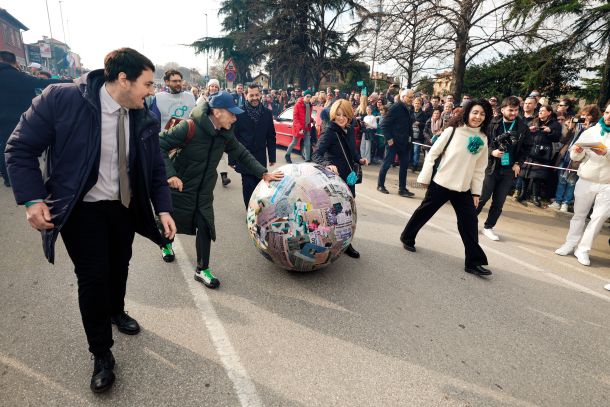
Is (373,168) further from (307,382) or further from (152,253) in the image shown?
(307,382)

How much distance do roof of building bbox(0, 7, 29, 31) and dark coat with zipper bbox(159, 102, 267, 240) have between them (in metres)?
55.0

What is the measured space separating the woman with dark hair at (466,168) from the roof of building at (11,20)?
184 feet

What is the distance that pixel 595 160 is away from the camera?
454 centimetres

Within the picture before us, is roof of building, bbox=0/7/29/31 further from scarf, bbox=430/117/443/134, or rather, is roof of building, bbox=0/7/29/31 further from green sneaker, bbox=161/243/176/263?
green sneaker, bbox=161/243/176/263

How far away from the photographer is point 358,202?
22.3ft

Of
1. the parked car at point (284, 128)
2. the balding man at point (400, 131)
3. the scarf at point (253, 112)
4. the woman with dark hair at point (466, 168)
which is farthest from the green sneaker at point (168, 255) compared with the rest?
the parked car at point (284, 128)

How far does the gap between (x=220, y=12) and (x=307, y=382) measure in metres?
39.0

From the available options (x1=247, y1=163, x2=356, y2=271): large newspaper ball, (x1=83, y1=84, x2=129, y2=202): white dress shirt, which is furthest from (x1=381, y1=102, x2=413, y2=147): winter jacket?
(x1=83, y1=84, x2=129, y2=202): white dress shirt

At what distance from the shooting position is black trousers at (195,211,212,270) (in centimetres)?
347

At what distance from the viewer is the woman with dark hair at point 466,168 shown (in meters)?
4.06

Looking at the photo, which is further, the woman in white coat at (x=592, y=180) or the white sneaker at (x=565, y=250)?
the white sneaker at (x=565, y=250)

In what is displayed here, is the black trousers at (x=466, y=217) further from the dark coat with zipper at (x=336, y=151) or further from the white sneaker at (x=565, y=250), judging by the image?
the white sneaker at (x=565, y=250)

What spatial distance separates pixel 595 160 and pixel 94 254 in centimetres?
541

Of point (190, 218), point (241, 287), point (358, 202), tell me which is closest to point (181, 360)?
point (241, 287)
